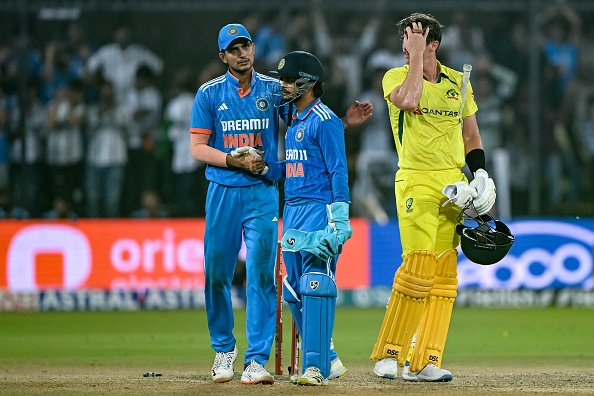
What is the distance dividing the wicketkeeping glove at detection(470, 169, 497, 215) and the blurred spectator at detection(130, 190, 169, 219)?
7278 millimetres

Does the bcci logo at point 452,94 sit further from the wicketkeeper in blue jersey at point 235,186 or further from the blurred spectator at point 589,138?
the blurred spectator at point 589,138

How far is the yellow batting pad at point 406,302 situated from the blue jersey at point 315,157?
72 cm

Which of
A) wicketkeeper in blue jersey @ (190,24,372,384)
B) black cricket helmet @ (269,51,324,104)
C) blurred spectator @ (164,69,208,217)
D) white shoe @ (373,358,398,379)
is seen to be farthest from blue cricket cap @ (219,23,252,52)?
blurred spectator @ (164,69,208,217)

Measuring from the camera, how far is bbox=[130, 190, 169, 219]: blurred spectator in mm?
13969

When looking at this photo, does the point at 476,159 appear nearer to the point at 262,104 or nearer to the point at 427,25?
the point at 427,25

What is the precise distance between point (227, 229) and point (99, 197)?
7.11m

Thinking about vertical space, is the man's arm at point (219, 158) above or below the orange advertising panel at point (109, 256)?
above

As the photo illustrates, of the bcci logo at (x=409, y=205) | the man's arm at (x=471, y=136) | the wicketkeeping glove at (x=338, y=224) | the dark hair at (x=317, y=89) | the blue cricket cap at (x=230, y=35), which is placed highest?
the blue cricket cap at (x=230, y=35)

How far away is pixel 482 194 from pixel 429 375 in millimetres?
1238

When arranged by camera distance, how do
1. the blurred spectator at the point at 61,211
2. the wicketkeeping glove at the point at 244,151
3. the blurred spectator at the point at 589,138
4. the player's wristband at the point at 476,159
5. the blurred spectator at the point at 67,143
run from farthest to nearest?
the blurred spectator at the point at 589,138 < the blurred spectator at the point at 67,143 < the blurred spectator at the point at 61,211 < the player's wristband at the point at 476,159 < the wicketkeeping glove at the point at 244,151

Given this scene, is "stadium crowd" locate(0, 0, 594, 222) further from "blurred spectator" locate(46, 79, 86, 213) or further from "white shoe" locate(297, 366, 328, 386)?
"white shoe" locate(297, 366, 328, 386)

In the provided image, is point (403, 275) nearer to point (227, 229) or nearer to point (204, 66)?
point (227, 229)

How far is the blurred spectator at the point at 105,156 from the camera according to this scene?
1401cm

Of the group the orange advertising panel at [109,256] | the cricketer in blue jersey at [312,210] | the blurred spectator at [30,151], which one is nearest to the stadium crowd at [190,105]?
the blurred spectator at [30,151]
